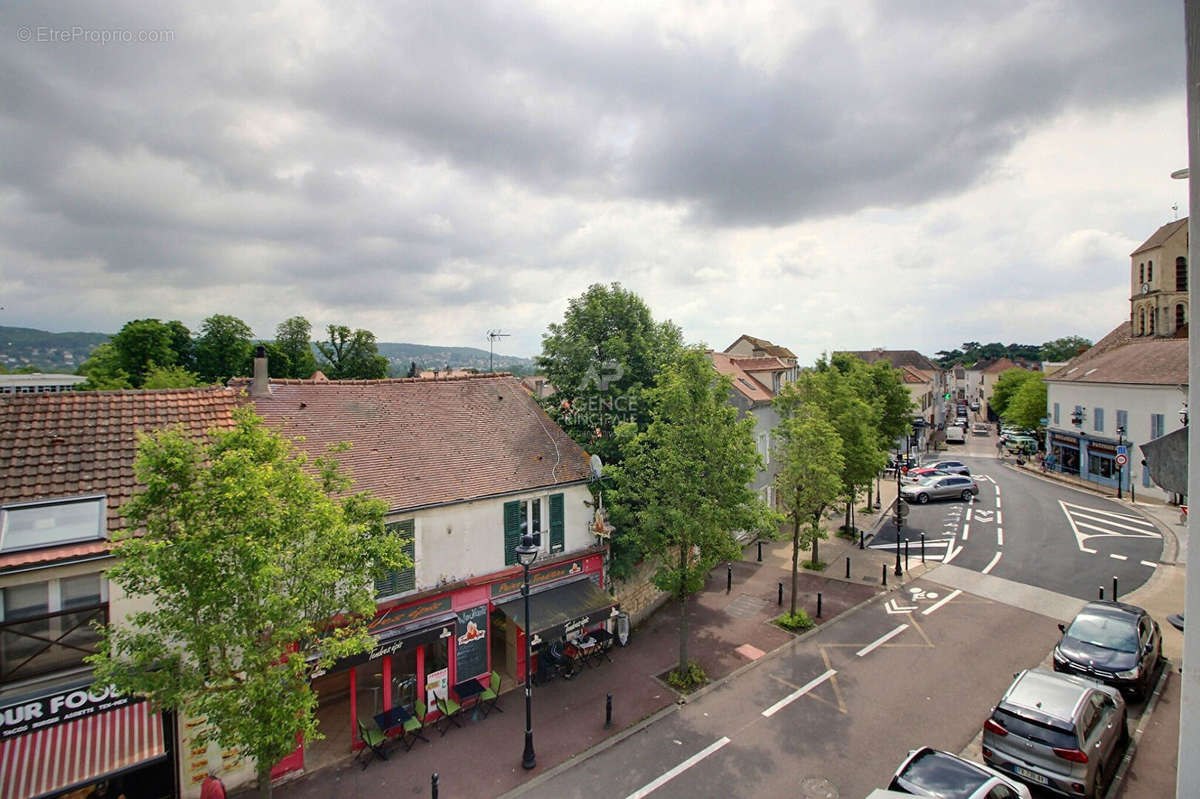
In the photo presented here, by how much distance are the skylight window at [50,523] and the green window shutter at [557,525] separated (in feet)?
32.9

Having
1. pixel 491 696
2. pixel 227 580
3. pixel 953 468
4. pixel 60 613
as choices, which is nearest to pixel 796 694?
pixel 491 696

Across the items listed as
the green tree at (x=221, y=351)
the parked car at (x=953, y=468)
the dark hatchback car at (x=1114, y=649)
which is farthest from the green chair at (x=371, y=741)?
the green tree at (x=221, y=351)

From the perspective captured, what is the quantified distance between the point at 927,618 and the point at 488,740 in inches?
559

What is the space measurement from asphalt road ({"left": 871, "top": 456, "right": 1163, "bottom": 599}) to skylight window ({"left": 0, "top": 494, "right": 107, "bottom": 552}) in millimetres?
27198

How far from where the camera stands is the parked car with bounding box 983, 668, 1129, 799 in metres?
9.75

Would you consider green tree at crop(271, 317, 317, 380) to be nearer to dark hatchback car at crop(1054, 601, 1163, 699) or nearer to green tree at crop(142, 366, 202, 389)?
green tree at crop(142, 366, 202, 389)

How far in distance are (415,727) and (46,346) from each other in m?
187

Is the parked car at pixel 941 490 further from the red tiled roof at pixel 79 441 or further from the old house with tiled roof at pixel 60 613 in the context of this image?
the old house with tiled roof at pixel 60 613

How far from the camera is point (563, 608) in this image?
1553 cm

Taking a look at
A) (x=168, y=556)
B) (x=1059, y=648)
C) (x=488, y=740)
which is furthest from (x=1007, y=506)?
(x=168, y=556)

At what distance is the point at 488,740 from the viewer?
13297 millimetres

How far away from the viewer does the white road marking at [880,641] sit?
1645 centimetres

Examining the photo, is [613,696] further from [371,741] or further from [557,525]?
[371,741]

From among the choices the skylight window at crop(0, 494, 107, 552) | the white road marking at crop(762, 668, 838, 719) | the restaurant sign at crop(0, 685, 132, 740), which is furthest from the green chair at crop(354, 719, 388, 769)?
the white road marking at crop(762, 668, 838, 719)
